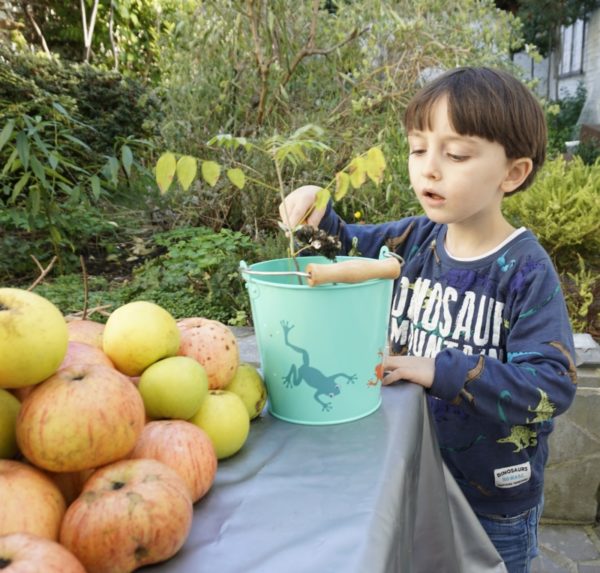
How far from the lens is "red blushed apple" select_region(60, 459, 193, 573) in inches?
25.2

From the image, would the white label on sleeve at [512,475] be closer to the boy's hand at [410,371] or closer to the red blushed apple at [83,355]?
the boy's hand at [410,371]

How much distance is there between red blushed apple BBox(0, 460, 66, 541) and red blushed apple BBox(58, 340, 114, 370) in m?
0.15

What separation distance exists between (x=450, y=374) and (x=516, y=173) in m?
0.55

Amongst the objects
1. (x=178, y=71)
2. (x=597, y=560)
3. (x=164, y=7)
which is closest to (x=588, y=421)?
(x=597, y=560)

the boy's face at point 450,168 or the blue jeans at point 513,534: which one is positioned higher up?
the boy's face at point 450,168

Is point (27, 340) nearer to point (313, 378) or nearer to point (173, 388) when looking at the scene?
point (173, 388)

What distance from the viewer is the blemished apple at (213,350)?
3.18 feet

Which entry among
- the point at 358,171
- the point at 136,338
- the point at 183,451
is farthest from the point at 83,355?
the point at 358,171

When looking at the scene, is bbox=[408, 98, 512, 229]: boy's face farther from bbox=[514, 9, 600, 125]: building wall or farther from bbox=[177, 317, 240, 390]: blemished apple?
bbox=[514, 9, 600, 125]: building wall

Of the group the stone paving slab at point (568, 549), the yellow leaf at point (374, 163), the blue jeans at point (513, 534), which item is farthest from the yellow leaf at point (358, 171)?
the stone paving slab at point (568, 549)

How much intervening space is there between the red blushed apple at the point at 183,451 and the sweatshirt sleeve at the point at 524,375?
54cm

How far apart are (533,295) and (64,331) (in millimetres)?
950

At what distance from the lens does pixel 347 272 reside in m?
0.93

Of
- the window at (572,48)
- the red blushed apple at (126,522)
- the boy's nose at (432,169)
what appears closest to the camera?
the red blushed apple at (126,522)
